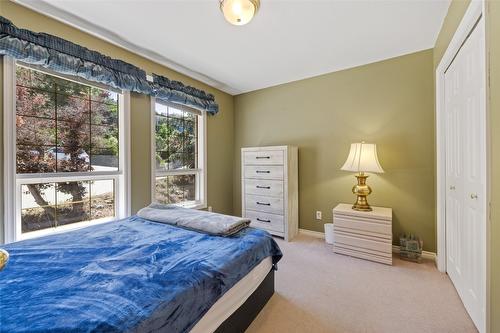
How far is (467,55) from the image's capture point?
1.55 meters

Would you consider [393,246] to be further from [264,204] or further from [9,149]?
[9,149]

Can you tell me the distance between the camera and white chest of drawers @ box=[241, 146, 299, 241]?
3.05m

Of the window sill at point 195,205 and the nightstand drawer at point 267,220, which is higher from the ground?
the window sill at point 195,205

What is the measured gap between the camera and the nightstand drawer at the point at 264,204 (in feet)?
10.2

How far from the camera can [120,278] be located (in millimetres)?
1055

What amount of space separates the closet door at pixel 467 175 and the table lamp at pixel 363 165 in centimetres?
63

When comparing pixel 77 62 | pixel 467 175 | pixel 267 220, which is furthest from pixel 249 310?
pixel 77 62

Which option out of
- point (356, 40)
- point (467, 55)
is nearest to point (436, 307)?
point (467, 55)

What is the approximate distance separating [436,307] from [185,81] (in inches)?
145

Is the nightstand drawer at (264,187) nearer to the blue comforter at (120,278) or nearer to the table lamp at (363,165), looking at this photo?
the table lamp at (363,165)

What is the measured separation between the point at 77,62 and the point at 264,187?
2560 millimetres

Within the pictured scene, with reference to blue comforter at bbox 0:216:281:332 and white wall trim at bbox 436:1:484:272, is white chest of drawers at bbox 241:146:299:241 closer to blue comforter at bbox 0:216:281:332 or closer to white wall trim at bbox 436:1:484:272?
blue comforter at bbox 0:216:281:332

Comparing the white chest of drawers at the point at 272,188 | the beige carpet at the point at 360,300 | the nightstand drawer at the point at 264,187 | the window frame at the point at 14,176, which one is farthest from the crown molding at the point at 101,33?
the beige carpet at the point at 360,300

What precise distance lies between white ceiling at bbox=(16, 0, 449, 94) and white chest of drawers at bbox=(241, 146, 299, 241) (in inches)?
49.4
